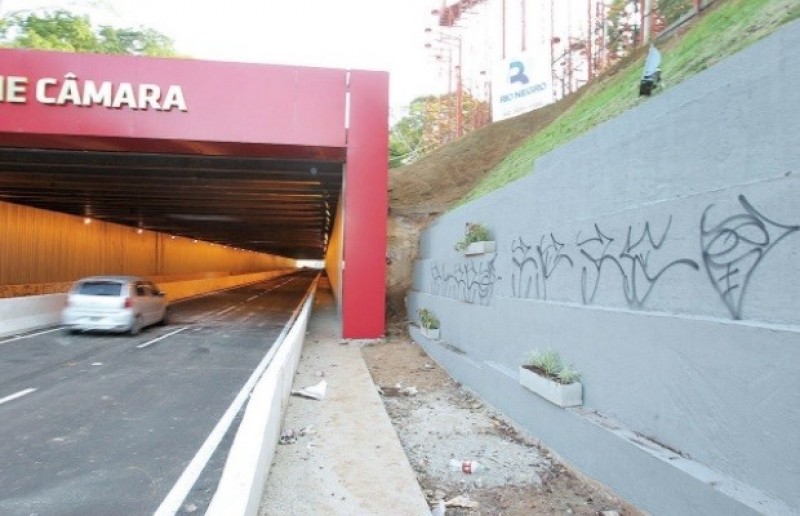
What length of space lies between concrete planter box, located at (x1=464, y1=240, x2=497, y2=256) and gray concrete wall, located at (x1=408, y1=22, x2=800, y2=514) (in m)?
2.26

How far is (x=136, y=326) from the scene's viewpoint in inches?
591

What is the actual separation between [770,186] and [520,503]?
3.62 m

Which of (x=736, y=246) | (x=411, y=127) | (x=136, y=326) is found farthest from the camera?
(x=411, y=127)

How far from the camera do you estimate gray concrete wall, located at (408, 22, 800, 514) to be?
3828 millimetres

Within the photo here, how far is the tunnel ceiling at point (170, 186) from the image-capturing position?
17.0 m

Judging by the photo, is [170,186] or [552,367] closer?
[552,367]

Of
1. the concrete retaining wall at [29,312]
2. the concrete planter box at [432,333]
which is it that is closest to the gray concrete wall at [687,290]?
the concrete planter box at [432,333]

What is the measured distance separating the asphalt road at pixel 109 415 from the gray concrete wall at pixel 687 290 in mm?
4182

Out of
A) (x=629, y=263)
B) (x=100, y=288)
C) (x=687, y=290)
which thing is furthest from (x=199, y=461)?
(x=100, y=288)

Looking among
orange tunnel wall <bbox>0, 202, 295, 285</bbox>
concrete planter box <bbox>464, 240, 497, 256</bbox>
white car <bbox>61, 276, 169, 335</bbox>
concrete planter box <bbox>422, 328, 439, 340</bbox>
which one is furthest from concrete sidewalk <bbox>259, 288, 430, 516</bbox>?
orange tunnel wall <bbox>0, 202, 295, 285</bbox>

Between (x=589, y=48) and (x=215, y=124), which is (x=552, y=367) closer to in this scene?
(x=215, y=124)

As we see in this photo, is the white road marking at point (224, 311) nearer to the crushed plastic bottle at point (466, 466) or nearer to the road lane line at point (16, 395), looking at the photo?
the road lane line at point (16, 395)

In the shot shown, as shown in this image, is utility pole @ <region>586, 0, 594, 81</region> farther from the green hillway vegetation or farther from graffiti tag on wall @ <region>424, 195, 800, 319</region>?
graffiti tag on wall @ <region>424, 195, 800, 319</region>

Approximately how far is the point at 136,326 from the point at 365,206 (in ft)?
24.2
